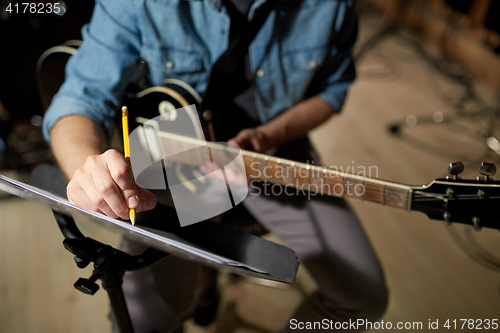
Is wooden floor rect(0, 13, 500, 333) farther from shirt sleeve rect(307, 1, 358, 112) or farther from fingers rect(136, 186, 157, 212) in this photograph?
shirt sleeve rect(307, 1, 358, 112)

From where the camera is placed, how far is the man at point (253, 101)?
0.49 m

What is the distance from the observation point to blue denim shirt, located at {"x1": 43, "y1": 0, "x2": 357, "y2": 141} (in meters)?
0.50

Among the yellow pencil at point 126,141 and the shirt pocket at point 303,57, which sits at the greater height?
the yellow pencil at point 126,141

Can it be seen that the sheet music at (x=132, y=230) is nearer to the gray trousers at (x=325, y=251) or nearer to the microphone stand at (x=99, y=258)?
the microphone stand at (x=99, y=258)

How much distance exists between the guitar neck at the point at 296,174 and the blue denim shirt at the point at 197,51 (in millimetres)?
106

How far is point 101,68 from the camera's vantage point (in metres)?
0.55

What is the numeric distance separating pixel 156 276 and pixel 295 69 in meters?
0.51

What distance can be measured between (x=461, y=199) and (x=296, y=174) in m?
0.26

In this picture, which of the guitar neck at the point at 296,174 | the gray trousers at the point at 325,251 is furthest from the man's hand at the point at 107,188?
the gray trousers at the point at 325,251

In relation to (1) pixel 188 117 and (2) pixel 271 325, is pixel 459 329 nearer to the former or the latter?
(2) pixel 271 325

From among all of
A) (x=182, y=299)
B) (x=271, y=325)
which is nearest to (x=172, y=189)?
(x=182, y=299)

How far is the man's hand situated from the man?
0.03 metres

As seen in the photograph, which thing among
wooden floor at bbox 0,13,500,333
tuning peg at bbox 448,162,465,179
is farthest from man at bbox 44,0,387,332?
tuning peg at bbox 448,162,465,179

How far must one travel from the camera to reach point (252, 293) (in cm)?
106
